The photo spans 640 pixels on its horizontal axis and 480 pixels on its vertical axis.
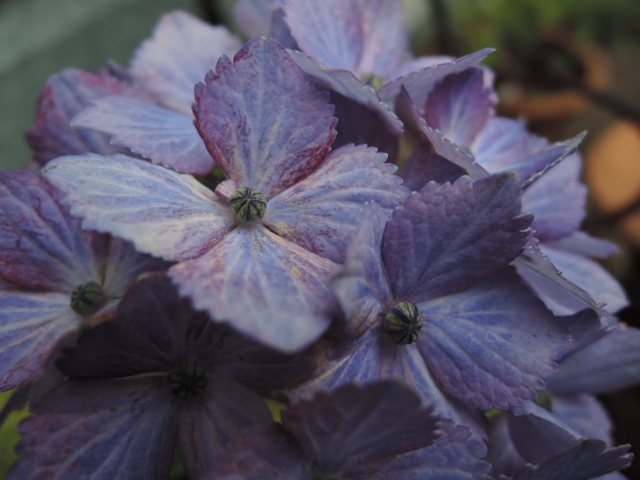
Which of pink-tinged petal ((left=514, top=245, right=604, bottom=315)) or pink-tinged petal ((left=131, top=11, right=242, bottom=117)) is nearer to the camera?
pink-tinged petal ((left=514, top=245, right=604, bottom=315))

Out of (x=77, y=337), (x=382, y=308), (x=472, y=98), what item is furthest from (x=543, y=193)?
(x=77, y=337)

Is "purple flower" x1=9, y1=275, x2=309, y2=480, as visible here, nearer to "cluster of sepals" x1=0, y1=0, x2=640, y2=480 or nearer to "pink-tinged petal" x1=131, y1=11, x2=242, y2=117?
"cluster of sepals" x1=0, y1=0, x2=640, y2=480

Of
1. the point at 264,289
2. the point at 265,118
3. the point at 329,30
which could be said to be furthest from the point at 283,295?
the point at 329,30

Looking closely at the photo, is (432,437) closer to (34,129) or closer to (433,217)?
(433,217)

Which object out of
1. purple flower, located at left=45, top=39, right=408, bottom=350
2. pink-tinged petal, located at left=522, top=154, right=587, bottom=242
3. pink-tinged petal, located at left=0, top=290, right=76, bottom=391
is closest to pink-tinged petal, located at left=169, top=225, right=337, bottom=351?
purple flower, located at left=45, top=39, right=408, bottom=350

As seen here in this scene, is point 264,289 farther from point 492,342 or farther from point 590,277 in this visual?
point 590,277

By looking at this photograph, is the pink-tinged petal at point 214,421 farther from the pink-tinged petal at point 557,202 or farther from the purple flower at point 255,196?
the pink-tinged petal at point 557,202

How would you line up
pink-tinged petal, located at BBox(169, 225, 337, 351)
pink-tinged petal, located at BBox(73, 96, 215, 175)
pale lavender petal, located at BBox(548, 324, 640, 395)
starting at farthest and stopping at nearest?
1. pale lavender petal, located at BBox(548, 324, 640, 395)
2. pink-tinged petal, located at BBox(73, 96, 215, 175)
3. pink-tinged petal, located at BBox(169, 225, 337, 351)

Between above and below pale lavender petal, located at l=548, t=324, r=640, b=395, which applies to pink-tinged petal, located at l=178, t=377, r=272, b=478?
below
